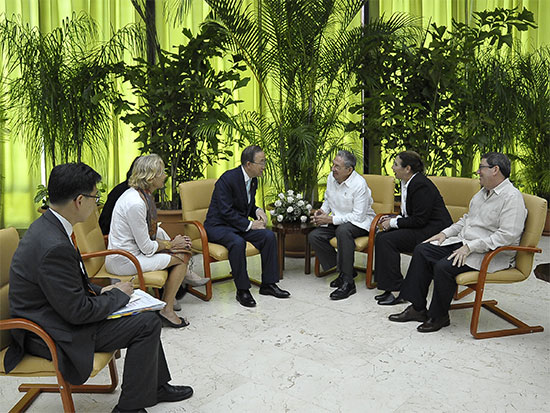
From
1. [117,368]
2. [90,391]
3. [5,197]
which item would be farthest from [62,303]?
[5,197]

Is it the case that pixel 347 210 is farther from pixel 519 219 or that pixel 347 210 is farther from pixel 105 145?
pixel 105 145

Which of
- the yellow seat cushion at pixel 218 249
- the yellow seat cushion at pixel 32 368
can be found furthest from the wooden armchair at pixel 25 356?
the yellow seat cushion at pixel 218 249

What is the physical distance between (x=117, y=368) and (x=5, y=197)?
146 inches

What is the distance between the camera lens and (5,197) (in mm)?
6824

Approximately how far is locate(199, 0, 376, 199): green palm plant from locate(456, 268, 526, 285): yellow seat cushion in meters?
2.14

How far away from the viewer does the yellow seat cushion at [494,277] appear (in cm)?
429

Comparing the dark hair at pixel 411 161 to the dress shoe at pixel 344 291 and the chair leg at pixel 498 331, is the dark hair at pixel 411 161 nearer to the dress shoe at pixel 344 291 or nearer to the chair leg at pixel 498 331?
the dress shoe at pixel 344 291

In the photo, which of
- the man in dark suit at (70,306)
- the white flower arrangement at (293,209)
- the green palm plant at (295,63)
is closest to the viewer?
the man in dark suit at (70,306)

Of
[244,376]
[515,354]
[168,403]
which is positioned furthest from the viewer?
[515,354]

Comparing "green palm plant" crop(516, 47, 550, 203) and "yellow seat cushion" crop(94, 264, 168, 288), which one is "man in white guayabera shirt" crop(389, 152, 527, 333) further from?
"green palm plant" crop(516, 47, 550, 203)

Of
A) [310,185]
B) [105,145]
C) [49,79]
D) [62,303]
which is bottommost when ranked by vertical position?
[62,303]

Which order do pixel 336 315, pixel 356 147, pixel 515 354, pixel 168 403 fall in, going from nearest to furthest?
pixel 168 403
pixel 515 354
pixel 336 315
pixel 356 147

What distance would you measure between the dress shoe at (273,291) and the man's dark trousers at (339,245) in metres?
0.55

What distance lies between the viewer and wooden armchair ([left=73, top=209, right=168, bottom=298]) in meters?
4.23
